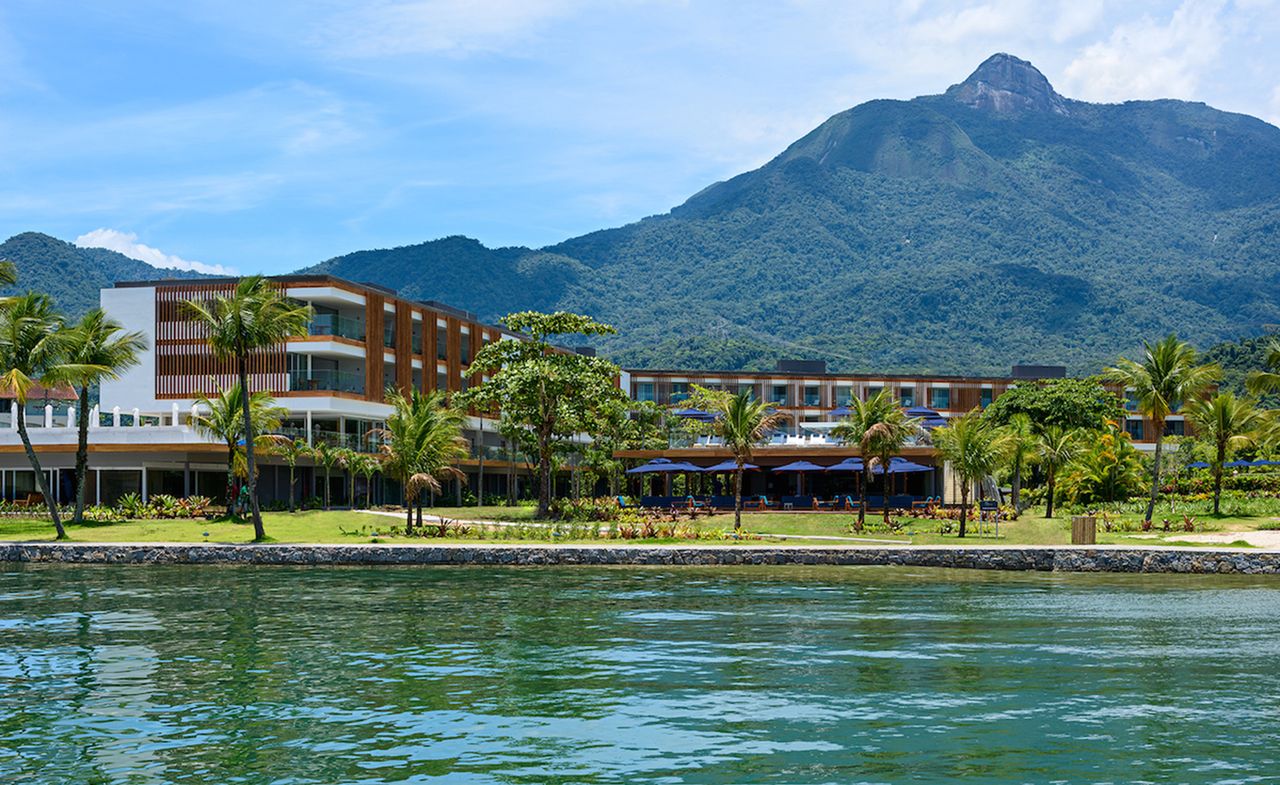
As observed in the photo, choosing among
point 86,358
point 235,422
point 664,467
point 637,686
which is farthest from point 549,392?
point 637,686

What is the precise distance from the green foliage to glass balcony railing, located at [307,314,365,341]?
4232 cm

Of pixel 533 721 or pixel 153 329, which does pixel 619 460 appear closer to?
pixel 153 329

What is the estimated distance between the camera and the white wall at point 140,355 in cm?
7919

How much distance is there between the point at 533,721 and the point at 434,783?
360 centimetres

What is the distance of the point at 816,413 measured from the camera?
5020 inches

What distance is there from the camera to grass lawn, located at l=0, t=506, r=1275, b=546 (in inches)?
2025

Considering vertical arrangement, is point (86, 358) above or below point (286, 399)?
above

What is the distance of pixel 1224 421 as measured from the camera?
57281 mm

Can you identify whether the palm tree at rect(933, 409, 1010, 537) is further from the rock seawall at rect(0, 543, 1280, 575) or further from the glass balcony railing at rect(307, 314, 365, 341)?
the glass balcony railing at rect(307, 314, 365, 341)

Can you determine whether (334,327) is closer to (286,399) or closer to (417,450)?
(286,399)

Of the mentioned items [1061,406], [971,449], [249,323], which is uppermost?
[249,323]

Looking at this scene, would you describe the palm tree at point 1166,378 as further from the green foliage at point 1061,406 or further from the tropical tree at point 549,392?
the tropical tree at point 549,392

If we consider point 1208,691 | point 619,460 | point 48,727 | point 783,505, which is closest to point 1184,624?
point 1208,691

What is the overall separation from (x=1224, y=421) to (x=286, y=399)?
49140 mm
